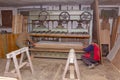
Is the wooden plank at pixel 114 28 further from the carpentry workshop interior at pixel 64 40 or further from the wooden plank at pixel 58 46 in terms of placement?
the wooden plank at pixel 58 46

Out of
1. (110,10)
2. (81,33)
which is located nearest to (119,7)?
(110,10)

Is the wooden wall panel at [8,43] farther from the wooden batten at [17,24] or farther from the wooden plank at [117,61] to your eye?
the wooden plank at [117,61]

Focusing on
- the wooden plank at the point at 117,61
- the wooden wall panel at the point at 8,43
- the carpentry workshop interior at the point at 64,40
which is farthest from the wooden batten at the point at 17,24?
the wooden plank at the point at 117,61

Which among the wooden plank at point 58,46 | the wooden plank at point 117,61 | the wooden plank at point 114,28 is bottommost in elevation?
the wooden plank at point 117,61

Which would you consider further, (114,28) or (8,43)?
(114,28)

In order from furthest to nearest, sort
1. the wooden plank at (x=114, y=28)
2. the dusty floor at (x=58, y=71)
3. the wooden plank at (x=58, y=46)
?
1. the wooden plank at (x=114, y=28)
2. the wooden plank at (x=58, y=46)
3. the dusty floor at (x=58, y=71)

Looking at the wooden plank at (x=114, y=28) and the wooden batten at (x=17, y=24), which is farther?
the wooden plank at (x=114, y=28)

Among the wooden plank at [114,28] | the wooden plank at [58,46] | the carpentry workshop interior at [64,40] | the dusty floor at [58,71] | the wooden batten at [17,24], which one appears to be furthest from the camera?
the wooden plank at [114,28]

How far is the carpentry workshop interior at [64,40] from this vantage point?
13.1 feet

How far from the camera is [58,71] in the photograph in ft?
12.5

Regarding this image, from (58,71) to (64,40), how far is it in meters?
2.26

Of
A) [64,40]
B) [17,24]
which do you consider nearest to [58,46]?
[64,40]

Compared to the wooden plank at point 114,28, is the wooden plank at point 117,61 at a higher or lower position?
lower

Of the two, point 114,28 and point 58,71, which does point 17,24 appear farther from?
point 114,28
